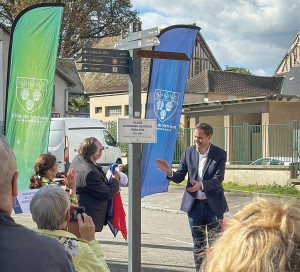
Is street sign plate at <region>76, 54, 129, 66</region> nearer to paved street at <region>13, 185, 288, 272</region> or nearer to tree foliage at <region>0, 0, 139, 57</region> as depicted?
paved street at <region>13, 185, 288, 272</region>

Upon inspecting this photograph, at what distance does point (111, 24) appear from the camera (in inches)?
2143

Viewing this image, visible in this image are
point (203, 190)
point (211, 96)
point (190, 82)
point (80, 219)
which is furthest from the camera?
point (190, 82)

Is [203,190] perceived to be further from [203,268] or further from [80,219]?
[203,268]

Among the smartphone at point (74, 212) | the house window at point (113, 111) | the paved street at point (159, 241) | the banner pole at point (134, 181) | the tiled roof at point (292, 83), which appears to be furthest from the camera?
the house window at point (113, 111)

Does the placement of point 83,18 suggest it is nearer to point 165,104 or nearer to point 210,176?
point 165,104

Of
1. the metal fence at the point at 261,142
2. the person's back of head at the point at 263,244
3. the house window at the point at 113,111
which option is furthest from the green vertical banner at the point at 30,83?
the house window at the point at 113,111

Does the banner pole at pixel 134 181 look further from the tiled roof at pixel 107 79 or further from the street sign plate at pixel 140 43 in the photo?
the tiled roof at pixel 107 79

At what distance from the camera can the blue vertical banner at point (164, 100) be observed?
314 inches

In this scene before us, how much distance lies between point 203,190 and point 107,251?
10.9 feet

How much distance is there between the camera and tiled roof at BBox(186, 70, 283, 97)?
149 ft

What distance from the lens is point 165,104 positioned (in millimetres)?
8188

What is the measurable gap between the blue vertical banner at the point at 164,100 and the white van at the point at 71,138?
14.4 metres

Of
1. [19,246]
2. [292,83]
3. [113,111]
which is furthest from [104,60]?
[113,111]

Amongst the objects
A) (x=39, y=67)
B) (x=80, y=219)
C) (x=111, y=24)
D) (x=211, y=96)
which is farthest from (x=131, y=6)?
(x=80, y=219)
